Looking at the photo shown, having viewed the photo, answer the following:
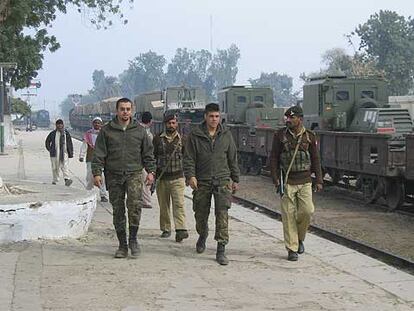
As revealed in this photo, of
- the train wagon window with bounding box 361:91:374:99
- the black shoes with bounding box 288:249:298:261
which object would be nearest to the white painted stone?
the black shoes with bounding box 288:249:298:261

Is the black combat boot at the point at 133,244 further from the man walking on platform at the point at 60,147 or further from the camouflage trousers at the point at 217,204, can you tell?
the man walking on platform at the point at 60,147

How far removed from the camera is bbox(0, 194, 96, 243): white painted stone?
8016 mm

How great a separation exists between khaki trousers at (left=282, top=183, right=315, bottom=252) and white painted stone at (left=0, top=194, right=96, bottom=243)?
2532 millimetres

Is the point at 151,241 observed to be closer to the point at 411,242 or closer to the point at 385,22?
the point at 411,242

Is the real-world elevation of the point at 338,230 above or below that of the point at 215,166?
below

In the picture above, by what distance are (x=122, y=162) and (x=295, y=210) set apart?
2.01 meters

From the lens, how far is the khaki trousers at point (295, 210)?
7.87 metres

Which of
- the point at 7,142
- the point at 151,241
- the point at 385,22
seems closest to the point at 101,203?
the point at 151,241

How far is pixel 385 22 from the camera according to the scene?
6688 centimetres

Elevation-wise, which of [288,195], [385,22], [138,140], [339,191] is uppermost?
[385,22]

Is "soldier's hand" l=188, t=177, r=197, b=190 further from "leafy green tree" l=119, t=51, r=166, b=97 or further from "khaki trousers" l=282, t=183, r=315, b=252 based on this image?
"leafy green tree" l=119, t=51, r=166, b=97

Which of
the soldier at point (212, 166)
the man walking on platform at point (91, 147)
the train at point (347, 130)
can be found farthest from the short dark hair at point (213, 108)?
the man walking on platform at point (91, 147)

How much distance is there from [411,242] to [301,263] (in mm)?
2962

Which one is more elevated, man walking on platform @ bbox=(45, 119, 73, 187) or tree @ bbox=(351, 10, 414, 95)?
tree @ bbox=(351, 10, 414, 95)
